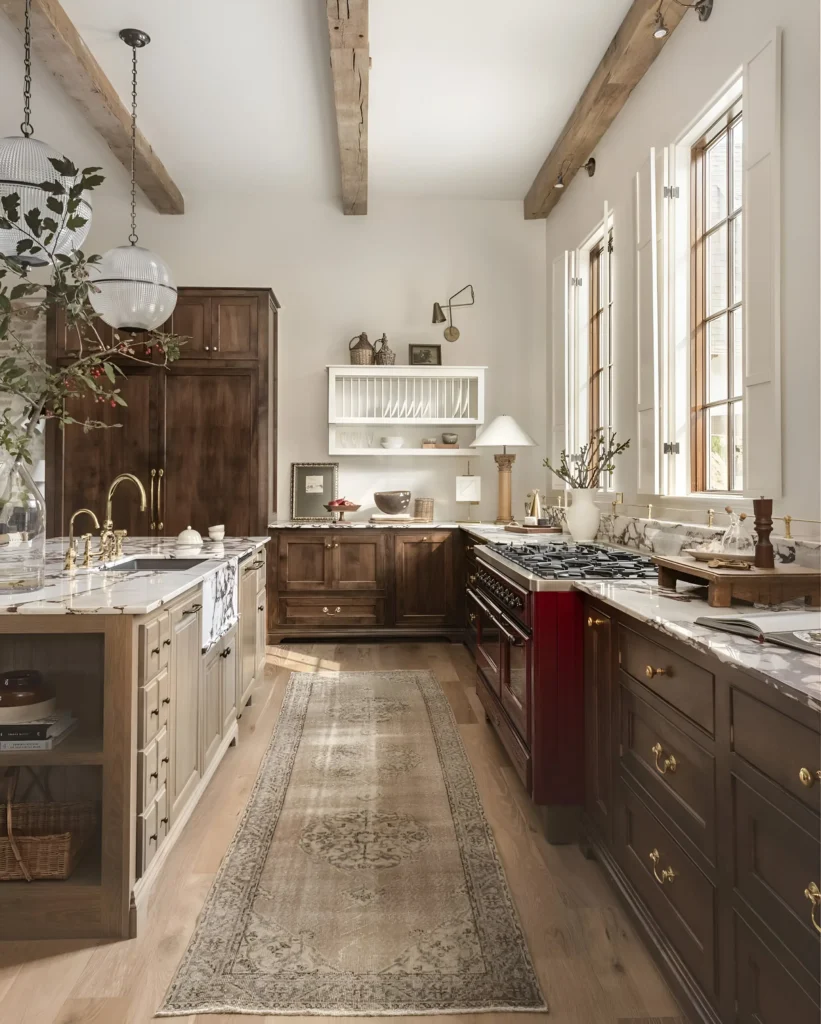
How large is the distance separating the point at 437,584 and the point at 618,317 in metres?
2.31

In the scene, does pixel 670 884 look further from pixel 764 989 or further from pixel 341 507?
pixel 341 507

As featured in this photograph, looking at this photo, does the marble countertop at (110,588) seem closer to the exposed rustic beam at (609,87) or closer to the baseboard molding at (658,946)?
the baseboard molding at (658,946)

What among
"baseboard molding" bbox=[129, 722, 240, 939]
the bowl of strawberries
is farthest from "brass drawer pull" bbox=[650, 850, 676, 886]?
the bowl of strawberries

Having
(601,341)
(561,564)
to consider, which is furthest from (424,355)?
(561,564)

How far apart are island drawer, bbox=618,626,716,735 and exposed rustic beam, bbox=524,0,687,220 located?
2.97 meters

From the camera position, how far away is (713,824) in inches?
56.8

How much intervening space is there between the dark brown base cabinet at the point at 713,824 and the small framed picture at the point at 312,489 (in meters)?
4.03

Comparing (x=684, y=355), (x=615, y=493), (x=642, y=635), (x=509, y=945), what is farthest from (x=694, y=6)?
(x=509, y=945)

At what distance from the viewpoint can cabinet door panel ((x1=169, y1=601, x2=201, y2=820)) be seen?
7.45 feet

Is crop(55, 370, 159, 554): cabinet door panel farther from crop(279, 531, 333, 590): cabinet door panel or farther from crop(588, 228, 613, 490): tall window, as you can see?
crop(588, 228, 613, 490): tall window

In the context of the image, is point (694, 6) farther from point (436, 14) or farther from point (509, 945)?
point (509, 945)

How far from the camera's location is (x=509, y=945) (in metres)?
1.86

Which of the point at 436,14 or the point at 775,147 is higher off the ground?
the point at 436,14

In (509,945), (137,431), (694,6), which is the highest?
(694,6)
